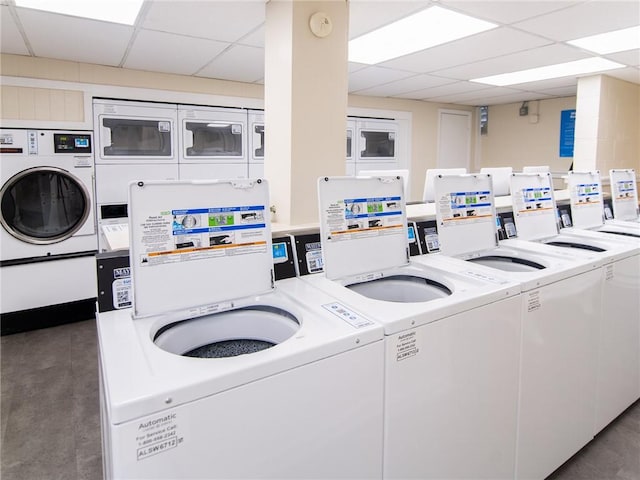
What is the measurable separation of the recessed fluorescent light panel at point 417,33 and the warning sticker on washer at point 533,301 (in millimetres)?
1954

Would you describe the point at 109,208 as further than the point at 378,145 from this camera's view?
No

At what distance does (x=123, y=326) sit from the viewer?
48.8 inches

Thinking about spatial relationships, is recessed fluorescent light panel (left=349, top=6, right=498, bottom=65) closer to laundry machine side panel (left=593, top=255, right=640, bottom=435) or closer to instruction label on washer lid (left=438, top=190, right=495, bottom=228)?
instruction label on washer lid (left=438, top=190, right=495, bottom=228)

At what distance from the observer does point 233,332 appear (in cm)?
149

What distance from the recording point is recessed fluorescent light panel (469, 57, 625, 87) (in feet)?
13.8

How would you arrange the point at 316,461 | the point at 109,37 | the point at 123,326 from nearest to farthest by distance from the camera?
the point at 316,461 < the point at 123,326 < the point at 109,37

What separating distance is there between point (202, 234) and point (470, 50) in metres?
3.20

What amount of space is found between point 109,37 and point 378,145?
3.75 metres

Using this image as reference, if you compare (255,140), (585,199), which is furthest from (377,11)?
(255,140)

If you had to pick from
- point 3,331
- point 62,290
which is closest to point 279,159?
point 62,290

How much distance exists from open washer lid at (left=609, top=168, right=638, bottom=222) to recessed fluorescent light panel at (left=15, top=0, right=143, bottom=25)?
3683 mm

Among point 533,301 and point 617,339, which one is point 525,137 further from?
point 533,301

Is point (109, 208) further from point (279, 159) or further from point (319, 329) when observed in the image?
point (319, 329)

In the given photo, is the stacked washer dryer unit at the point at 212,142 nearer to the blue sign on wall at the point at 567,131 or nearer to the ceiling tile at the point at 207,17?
the ceiling tile at the point at 207,17
